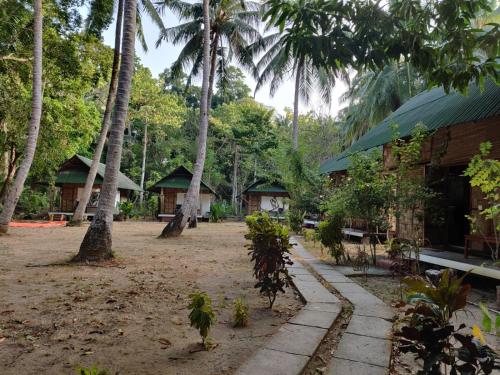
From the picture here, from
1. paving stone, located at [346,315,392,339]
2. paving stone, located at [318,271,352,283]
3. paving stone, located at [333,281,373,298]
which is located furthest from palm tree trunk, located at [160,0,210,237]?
paving stone, located at [346,315,392,339]

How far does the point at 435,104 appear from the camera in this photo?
876 centimetres

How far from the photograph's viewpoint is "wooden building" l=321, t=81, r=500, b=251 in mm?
6648

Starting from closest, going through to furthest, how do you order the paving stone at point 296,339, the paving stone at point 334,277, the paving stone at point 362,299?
1. the paving stone at point 296,339
2. the paving stone at point 362,299
3. the paving stone at point 334,277

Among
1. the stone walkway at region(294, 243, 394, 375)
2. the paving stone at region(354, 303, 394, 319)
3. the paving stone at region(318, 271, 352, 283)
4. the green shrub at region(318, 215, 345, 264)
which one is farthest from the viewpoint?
the green shrub at region(318, 215, 345, 264)

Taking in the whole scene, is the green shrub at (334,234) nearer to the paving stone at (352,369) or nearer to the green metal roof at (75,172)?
the paving stone at (352,369)

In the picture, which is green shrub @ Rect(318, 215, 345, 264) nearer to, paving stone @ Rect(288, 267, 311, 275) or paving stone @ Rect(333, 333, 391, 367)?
paving stone @ Rect(288, 267, 311, 275)

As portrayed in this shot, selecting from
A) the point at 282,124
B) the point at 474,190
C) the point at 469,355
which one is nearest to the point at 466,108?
the point at 474,190

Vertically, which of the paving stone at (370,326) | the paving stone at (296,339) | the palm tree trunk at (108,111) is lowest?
the paving stone at (370,326)

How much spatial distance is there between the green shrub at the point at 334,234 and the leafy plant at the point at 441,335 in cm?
562

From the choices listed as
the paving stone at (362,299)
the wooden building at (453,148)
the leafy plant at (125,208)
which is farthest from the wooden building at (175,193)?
the paving stone at (362,299)

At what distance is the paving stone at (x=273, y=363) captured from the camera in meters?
2.82

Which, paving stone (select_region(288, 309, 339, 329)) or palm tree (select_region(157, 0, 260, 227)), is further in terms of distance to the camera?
palm tree (select_region(157, 0, 260, 227))

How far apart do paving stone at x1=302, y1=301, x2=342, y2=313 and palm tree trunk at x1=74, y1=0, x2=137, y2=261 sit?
4.51m

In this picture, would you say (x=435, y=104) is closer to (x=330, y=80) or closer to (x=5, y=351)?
(x=5, y=351)
